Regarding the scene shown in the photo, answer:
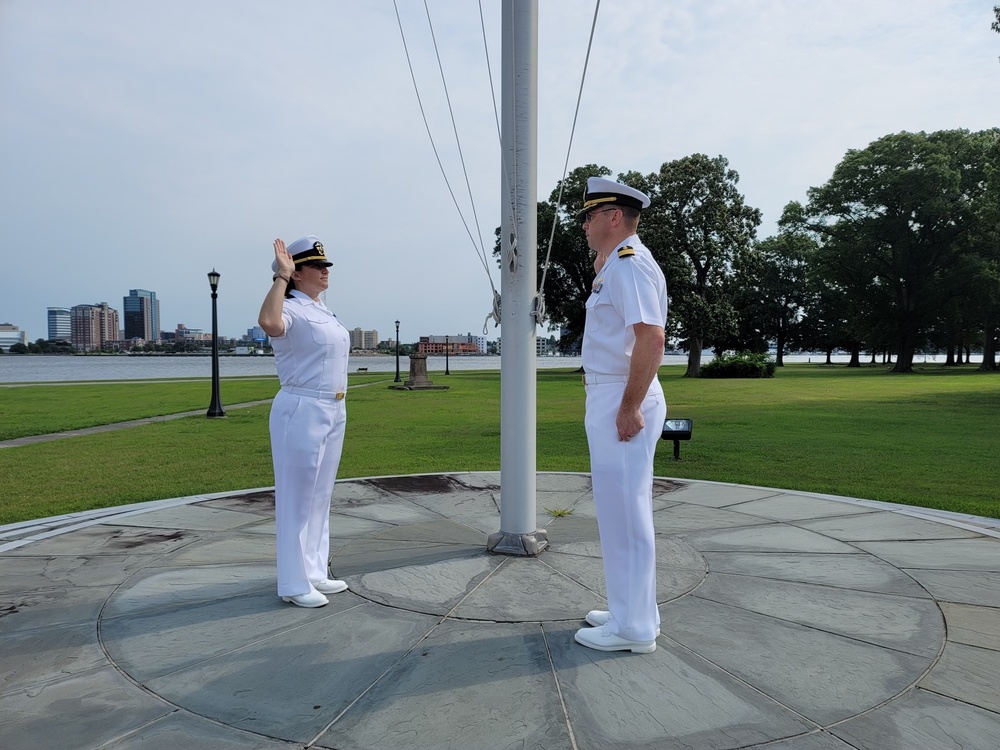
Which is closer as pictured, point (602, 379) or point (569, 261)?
point (602, 379)

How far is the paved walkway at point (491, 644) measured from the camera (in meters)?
2.48

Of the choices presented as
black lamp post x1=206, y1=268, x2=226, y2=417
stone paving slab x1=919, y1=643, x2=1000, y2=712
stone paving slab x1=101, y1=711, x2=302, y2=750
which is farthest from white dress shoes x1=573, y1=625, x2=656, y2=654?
black lamp post x1=206, y1=268, x2=226, y2=417

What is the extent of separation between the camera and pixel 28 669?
295cm

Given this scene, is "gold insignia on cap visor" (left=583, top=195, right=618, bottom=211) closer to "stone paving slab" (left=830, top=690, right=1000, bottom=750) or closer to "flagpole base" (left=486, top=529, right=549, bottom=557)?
"flagpole base" (left=486, top=529, right=549, bottom=557)

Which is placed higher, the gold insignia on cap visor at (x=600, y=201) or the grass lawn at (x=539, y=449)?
the gold insignia on cap visor at (x=600, y=201)

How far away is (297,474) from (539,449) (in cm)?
875

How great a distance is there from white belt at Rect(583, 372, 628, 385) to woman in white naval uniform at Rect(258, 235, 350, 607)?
1418mm

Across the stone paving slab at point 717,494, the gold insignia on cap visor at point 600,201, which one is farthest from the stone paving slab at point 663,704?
the stone paving slab at point 717,494

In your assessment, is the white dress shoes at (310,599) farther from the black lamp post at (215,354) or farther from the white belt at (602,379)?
the black lamp post at (215,354)

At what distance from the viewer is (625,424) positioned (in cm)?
311

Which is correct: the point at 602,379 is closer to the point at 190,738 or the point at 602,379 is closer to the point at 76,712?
the point at 190,738

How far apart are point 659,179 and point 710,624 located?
1663 inches

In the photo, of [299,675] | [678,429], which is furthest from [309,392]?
[678,429]

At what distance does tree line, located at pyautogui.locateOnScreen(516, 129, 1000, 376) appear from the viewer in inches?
1618
